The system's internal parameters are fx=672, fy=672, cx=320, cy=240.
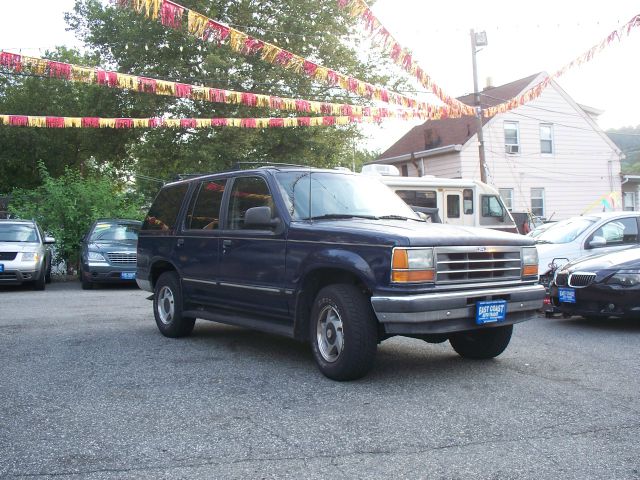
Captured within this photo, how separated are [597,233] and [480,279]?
651 centimetres

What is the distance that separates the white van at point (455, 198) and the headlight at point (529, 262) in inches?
365

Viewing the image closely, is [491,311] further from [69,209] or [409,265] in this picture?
[69,209]

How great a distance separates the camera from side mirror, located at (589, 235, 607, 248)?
35.2 ft

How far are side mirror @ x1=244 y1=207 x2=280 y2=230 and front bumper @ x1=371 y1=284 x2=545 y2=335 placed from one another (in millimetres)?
1412

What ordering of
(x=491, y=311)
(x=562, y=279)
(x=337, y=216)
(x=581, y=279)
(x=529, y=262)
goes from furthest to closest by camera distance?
(x=562, y=279) < (x=581, y=279) < (x=337, y=216) < (x=529, y=262) < (x=491, y=311)

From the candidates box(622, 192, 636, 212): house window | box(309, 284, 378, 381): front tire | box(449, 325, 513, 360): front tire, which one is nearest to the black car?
box(449, 325, 513, 360): front tire

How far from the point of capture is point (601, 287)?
827cm

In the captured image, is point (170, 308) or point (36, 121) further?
point (36, 121)

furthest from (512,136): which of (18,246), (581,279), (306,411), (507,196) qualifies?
(306,411)

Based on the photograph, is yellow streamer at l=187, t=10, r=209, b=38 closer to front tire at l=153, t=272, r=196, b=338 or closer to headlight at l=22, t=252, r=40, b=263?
front tire at l=153, t=272, r=196, b=338

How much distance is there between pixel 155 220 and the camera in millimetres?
8273

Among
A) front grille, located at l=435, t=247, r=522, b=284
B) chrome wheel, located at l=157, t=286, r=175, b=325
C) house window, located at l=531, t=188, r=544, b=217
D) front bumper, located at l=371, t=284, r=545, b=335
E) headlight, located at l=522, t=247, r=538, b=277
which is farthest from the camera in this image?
house window, located at l=531, t=188, r=544, b=217

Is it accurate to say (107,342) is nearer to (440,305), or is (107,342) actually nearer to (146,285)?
(146,285)

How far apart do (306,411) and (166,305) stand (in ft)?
12.5
